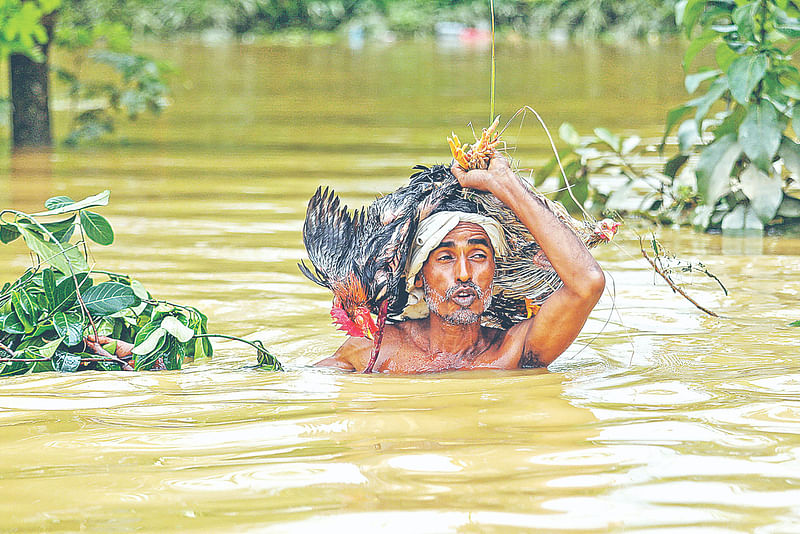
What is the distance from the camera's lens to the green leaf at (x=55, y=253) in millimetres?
3594

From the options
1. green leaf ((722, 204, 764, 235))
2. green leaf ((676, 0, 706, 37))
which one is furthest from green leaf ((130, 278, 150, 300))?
green leaf ((722, 204, 764, 235))

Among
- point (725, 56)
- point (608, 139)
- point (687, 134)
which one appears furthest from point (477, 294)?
point (608, 139)

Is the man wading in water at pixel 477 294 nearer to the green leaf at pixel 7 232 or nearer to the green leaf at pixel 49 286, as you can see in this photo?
the green leaf at pixel 49 286

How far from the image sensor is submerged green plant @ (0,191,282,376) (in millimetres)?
3564

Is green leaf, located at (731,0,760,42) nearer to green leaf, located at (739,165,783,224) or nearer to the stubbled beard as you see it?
green leaf, located at (739,165,783,224)

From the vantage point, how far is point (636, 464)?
2604 millimetres

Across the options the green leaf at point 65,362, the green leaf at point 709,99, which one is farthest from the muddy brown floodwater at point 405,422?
the green leaf at point 709,99

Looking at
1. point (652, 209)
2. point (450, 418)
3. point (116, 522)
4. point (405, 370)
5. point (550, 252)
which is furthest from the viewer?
point (652, 209)

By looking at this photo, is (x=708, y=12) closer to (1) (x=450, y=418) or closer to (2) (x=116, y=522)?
(1) (x=450, y=418)

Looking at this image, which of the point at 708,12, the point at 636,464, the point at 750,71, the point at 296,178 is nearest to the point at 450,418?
the point at 636,464

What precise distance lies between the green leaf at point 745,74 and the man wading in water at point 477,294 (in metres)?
2.32

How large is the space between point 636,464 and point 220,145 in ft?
24.9

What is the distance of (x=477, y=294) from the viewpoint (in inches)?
136

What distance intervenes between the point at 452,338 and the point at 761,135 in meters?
2.68
